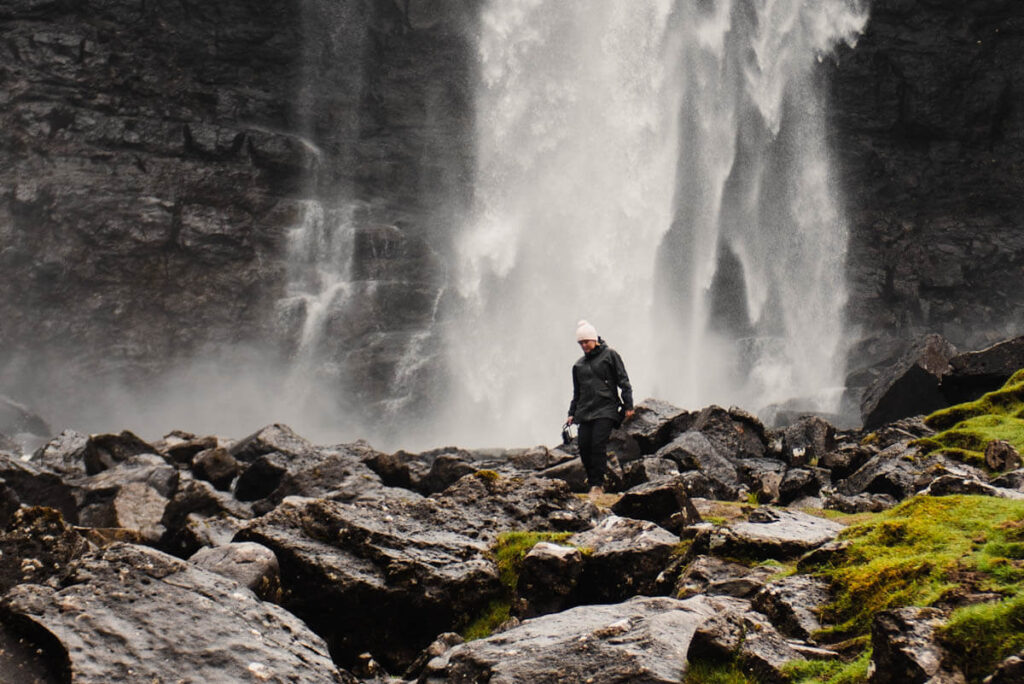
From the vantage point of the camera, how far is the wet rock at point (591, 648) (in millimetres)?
4270

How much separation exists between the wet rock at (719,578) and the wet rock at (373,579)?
1.84 meters

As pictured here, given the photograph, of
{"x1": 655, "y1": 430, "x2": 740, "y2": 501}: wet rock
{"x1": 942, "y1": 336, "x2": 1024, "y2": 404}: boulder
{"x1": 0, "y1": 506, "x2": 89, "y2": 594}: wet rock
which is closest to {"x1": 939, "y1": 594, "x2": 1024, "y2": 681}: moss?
{"x1": 0, "y1": 506, "x2": 89, "y2": 594}: wet rock

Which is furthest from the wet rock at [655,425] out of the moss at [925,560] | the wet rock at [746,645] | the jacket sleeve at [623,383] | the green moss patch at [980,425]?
the wet rock at [746,645]

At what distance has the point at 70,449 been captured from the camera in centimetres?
2094

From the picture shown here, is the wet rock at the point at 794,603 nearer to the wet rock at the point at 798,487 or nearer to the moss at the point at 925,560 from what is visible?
the moss at the point at 925,560

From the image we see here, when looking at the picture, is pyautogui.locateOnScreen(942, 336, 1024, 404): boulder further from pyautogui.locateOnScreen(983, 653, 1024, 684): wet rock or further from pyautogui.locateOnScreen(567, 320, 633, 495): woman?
pyautogui.locateOnScreen(983, 653, 1024, 684): wet rock

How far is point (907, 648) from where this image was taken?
3596mm

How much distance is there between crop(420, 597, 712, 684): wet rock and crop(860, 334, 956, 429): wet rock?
1564cm

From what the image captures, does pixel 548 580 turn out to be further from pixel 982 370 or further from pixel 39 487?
pixel 982 370

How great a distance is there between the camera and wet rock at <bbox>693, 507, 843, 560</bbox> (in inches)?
246

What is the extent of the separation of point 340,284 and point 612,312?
13214 mm

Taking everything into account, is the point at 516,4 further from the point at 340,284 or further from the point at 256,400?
the point at 256,400

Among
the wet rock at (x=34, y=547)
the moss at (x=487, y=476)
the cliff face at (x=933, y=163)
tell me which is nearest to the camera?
the wet rock at (x=34, y=547)

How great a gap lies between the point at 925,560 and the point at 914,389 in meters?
15.7
